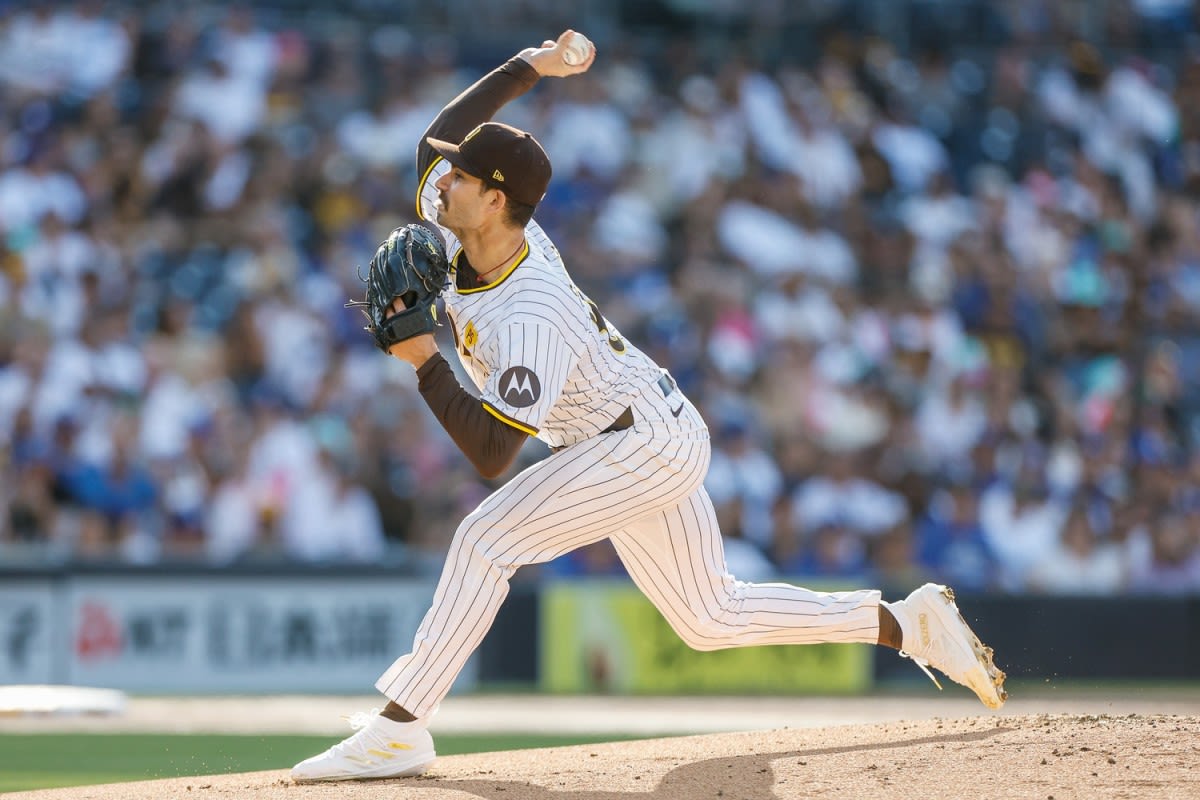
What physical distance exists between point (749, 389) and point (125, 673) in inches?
180

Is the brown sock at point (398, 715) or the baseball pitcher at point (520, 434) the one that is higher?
the baseball pitcher at point (520, 434)

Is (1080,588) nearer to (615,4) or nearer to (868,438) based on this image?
(868,438)

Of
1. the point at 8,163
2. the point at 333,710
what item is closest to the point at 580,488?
the point at 333,710

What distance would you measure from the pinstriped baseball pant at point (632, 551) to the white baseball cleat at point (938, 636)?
12 centimetres

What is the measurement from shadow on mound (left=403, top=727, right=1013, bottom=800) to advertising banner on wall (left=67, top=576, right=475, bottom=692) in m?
5.86

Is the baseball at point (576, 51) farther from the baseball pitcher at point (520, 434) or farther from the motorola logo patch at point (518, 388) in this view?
the motorola logo patch at point (518, 388)

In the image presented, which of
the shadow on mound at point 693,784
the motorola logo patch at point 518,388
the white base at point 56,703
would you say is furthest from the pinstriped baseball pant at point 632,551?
the white base at point 56,703

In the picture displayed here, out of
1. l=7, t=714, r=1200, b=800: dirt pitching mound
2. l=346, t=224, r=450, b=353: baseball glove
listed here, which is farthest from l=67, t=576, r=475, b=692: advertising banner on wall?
l=346, t=224, r=450, b=353: baseball glove

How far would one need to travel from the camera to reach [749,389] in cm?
1209

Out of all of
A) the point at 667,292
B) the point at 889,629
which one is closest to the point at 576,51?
the point at 889,629

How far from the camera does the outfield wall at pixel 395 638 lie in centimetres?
1048

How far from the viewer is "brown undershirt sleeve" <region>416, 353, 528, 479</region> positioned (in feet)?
15.2

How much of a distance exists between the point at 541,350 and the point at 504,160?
22.1 inches

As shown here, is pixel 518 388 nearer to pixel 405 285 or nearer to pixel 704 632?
pixel 405 285
